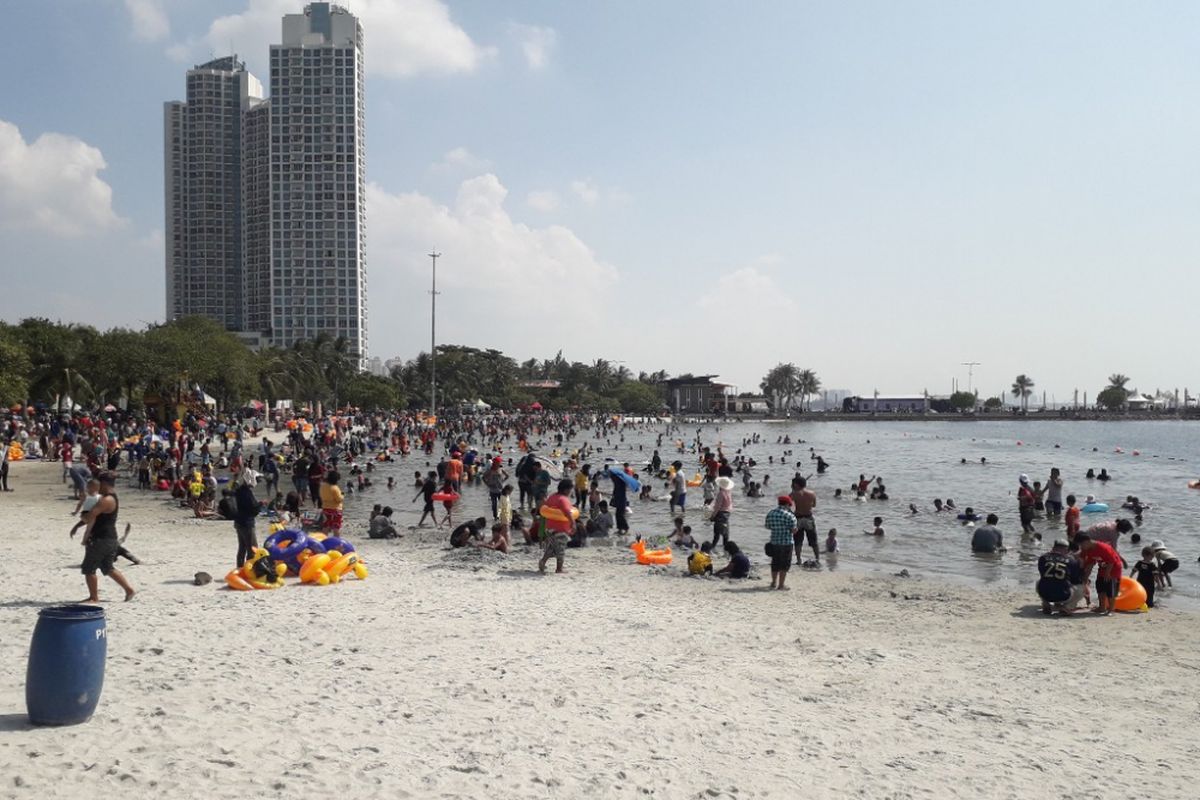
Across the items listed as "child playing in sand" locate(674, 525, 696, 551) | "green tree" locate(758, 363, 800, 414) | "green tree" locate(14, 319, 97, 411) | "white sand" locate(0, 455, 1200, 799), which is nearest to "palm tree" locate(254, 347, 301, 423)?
"green tree" locate(14, 319, 97, 411)

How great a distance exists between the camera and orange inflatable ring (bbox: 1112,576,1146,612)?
10844mm

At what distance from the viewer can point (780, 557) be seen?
11.7m

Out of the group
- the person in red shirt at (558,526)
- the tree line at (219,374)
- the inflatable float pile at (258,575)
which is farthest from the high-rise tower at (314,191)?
the inflatable float pile at (258,575)

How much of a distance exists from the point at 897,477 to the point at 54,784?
3836 cm

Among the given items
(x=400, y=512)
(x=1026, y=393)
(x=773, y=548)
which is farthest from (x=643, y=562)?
(x=1026, y=393)

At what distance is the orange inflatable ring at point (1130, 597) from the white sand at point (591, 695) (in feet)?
0.61

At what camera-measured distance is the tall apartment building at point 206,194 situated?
137 m

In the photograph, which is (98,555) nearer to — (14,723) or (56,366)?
(14,723)

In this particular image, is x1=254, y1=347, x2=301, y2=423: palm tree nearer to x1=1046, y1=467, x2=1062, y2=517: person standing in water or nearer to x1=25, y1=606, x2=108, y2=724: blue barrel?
x1=1046, y1=467, x2=1062, y2=517: person standing in water

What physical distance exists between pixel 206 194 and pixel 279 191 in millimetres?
19003

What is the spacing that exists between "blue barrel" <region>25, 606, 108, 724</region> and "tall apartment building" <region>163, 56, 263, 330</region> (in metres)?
141

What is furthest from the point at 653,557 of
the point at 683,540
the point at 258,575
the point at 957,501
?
the point at 957,501

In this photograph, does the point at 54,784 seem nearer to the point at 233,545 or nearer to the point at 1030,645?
the point at 1030,645

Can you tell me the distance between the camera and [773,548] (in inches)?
459
